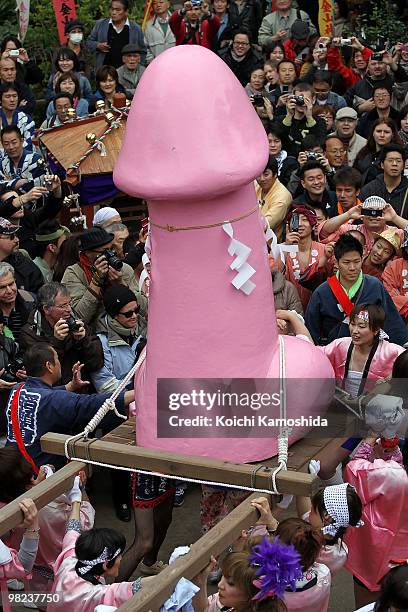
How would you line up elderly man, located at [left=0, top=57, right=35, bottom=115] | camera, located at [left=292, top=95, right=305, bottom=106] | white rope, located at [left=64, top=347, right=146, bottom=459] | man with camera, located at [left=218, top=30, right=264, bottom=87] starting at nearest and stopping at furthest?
white rope, located at [left=64, top=347, right=146, bottom=459] < camera, located at [left=292, top=95, right=305, bottom=106] < elderly man, located at [left=0, top=57, right=35, bottom=115] < man with camera, located at [left=218, top=30, right=264, bottom=87]

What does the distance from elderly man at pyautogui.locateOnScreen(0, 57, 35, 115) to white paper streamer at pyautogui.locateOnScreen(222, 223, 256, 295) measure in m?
6.27

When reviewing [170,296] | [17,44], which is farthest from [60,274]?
[17,44]

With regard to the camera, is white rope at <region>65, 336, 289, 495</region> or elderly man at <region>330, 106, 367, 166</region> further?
elderly man at <region>330, 106, 367, 166</region>

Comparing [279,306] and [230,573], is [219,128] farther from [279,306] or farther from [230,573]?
[279,306]

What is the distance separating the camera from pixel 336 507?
3732 millimetres

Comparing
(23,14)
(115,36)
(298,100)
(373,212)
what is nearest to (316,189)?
(373,212)

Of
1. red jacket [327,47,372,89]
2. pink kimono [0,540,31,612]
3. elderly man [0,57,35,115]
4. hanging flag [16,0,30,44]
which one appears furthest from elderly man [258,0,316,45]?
pink kimono [0,540,31,612]

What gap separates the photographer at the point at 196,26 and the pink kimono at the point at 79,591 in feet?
26.1

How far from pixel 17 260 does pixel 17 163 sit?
57.1 inches

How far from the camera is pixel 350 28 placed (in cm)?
1194

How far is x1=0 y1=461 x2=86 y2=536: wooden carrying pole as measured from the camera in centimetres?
348

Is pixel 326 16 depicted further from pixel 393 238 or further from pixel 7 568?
pixel 7 568

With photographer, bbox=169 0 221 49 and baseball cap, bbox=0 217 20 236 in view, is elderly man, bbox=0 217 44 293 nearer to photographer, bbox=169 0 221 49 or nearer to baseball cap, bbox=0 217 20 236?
baseball cap, bbox=0 217 20 236

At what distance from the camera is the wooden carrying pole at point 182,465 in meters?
3.48
